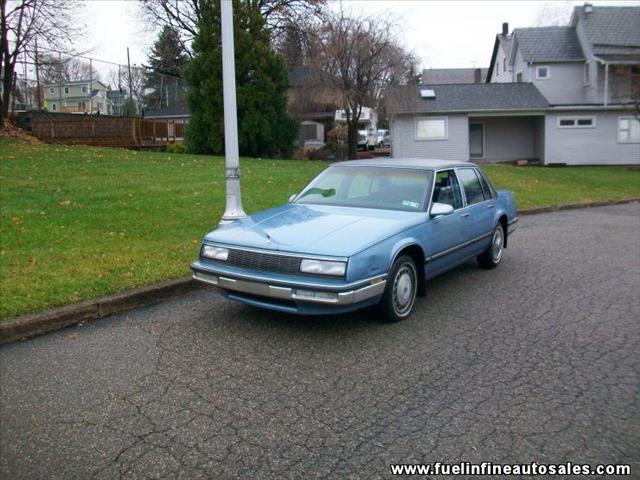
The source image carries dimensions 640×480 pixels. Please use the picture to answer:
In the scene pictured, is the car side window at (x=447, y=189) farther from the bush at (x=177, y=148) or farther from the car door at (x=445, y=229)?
the bush at (x=177, y=148)

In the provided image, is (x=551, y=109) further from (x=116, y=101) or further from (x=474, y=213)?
(x=116, y=101)

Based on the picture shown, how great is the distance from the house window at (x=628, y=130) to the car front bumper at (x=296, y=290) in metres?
29.2

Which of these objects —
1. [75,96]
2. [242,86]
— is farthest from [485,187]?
[75,96]

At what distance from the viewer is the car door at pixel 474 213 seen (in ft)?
22.3

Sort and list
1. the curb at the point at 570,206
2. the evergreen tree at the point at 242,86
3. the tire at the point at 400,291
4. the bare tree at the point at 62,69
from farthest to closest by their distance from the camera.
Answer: the bare tree at the point at 62,69 → the evergreen tree at the point at 242,86 → the curb at the point at 570,206 → the tire at the point at 400,291

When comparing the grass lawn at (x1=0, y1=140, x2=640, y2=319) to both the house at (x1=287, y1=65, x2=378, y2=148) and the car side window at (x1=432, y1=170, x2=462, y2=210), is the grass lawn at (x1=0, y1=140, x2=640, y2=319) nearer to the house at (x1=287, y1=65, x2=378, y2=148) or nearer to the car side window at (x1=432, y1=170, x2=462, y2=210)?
the car side window at (x1=432, y1=170, x2=462, y2=210)

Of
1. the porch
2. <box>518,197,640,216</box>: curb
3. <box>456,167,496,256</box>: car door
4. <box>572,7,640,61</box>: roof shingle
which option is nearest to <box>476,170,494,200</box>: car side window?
<box>456,167,496,256</box>: car door

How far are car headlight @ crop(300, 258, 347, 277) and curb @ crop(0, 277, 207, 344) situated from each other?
2096mm

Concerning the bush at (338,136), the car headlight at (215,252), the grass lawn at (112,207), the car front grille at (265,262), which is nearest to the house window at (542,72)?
the bush at (338,136)

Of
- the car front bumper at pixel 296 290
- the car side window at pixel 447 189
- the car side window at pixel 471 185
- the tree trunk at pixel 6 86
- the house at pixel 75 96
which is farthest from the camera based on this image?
the house at pixel 75 96

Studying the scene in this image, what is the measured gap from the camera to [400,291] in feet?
18.0

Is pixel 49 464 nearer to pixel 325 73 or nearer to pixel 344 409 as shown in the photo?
pixel 344 409

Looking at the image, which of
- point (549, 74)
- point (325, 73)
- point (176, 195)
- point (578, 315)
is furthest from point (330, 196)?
point (549, 74)

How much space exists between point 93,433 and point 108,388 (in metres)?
0.64
